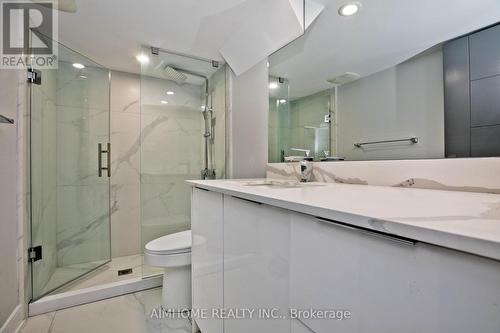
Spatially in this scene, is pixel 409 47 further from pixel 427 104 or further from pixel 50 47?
pixel 50 47

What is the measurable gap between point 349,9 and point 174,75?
1.63m

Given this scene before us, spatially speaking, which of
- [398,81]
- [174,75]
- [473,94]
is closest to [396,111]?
[398,81]

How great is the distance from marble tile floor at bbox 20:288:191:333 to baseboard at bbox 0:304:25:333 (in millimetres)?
34

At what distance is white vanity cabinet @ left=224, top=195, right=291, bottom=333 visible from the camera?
0.58 m

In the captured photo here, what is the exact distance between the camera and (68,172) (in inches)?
77.2

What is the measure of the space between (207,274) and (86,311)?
1046mm

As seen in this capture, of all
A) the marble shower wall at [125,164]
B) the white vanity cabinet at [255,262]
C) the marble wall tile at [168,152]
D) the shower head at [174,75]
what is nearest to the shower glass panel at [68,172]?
the marble shower wall at [125,164]

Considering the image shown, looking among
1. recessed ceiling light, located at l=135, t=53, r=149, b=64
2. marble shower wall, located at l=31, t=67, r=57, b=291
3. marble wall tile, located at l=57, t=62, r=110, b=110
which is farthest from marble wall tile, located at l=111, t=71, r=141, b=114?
marble shower wall, located at l=31, t=67, r=57, b=291

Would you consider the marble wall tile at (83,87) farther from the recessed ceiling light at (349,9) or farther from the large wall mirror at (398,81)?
the recessed ceiling light at (349,9)

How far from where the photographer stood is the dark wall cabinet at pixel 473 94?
0.74m

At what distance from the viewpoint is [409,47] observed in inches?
38.4

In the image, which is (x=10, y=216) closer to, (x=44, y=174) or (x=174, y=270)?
(x=44, y=174)

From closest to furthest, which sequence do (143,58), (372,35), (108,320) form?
1. (372,35)
2. (108,320)
3. (143,58)

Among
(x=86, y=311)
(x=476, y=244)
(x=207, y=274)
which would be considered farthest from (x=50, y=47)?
(x=476, y=244)
